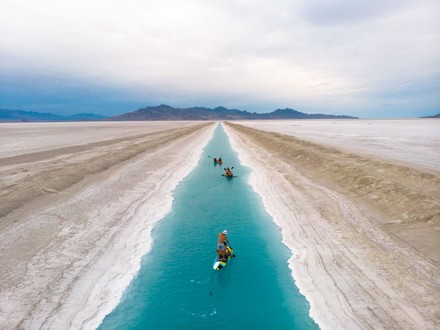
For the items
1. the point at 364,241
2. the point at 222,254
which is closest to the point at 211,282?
the point at 222,254

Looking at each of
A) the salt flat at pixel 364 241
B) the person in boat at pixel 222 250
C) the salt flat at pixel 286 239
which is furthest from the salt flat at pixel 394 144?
the person in boat at pixel 222 250

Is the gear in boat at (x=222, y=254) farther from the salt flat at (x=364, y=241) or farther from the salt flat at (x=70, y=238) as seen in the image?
the salt flat at (x=70, y=238)

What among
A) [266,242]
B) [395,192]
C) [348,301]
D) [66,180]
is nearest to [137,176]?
[66,180]

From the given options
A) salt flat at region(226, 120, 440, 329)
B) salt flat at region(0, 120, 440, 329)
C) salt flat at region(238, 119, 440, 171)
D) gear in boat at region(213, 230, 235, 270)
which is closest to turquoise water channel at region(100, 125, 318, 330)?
gear in boat at region(213, 230, 235, 270)

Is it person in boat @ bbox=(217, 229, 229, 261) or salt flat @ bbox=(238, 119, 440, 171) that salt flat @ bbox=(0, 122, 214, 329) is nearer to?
person in boat @ bbox=(217, 229, 229, 261)

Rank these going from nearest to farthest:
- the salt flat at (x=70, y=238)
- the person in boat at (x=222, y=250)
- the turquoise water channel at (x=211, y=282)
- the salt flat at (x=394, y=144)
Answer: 1. the turquoise water channel at (x=211, y=282)
2. the salt flat at (x=70, y=238)
3. the person in boat at (x=222, y=250)
4. the salt flat at (x=394, y=144)

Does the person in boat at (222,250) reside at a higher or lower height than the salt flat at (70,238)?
higher

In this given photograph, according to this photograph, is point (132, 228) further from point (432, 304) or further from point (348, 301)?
point (432, 304)

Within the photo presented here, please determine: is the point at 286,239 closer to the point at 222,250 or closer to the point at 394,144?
the point at 222,250
